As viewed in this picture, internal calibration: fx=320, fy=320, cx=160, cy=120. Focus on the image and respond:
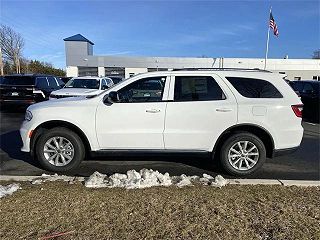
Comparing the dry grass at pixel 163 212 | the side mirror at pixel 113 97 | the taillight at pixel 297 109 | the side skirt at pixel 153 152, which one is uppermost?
the side mirror at pixel 113 97

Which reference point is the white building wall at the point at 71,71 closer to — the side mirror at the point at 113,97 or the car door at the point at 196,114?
the side mirror at the point at 113,97

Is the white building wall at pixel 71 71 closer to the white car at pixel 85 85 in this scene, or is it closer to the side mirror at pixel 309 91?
the white car at pixel 85 85

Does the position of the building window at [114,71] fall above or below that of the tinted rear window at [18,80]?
above

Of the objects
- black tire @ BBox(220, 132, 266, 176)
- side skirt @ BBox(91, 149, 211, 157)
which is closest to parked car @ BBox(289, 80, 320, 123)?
black tire @ BBox(220, 132, 266, 176)

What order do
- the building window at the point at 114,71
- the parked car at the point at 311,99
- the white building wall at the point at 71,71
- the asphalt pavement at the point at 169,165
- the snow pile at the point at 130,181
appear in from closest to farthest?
the snow pile at the point at 130,181
the asphalt pavement at the point at 169,165
the parked car at the point at 311,99
the building window at the point at 114,71
the white building wall at the point at 71,71

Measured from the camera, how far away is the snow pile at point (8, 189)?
4.44 metres

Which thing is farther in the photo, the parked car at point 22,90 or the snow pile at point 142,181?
the parked car at point 22,90

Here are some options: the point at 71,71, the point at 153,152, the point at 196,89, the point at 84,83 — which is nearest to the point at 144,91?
the point at 196,89

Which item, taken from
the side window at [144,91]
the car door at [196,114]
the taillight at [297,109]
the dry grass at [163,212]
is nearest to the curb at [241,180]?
the dry grass at [163,212]

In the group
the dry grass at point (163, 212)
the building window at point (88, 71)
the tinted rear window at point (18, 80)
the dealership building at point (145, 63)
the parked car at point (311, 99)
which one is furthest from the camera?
the building window at point (88, 71)

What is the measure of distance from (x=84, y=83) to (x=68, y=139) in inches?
341

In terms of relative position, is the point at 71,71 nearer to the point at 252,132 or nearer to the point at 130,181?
the point at 252,132

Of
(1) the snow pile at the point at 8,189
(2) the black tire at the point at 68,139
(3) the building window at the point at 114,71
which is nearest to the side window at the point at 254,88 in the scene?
(2) the black tire at the point at 68,139

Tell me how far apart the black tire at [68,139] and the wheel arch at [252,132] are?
7.76 ft
